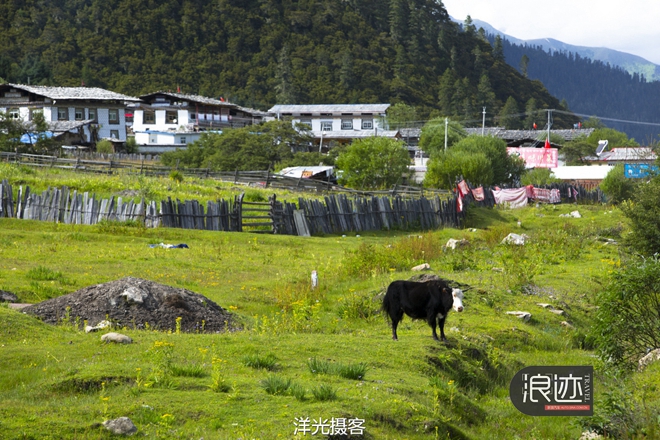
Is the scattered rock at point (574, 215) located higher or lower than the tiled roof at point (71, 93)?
lower

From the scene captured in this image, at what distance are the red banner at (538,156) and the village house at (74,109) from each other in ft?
141

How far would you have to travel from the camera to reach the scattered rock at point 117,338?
10.8 m

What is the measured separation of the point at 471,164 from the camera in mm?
62562

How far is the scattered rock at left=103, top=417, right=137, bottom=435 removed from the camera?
23.5 feet

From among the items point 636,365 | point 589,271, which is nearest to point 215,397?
point 636,365

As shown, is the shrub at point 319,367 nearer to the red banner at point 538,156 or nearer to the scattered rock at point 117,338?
the scattered rock at point 117,338

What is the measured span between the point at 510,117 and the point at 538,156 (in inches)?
2690

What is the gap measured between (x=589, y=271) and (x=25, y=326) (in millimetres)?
15810

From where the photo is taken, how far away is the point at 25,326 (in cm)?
1163

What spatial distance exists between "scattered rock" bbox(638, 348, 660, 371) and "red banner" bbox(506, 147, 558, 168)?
229 ft

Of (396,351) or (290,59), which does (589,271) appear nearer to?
(396,351)

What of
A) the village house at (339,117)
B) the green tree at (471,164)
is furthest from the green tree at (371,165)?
the village house at (339,117)
